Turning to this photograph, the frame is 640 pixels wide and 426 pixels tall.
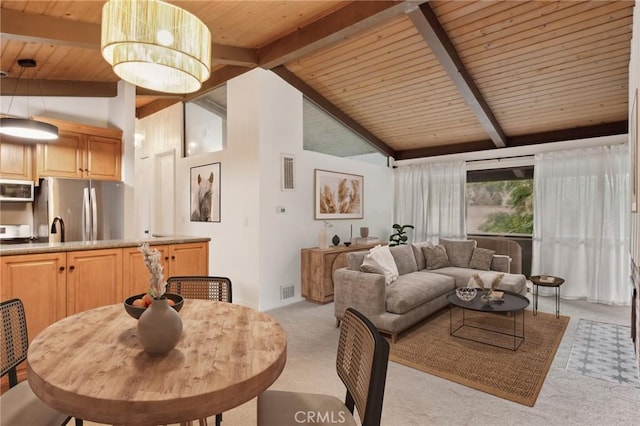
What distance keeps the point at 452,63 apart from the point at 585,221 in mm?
3147

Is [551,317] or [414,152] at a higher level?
[414,152]

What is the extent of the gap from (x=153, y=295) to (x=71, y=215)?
144 inches

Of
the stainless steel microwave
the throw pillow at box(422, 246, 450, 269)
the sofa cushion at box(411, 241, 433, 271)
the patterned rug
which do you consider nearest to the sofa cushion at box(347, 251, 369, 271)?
the sofa cushion at box(411, 241, 433, 271)

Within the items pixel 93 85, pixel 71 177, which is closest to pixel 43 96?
pixel 93 85

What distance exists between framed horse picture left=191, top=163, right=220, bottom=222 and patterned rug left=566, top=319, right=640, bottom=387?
4.34 metres

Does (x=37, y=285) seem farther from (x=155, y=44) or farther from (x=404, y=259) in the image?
(x=404, y=259)

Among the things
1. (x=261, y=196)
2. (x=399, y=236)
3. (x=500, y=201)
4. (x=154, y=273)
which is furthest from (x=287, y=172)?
(x=500, y=201)

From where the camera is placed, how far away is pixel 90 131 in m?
4.20

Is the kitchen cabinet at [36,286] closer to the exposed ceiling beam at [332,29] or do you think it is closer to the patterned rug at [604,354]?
the exposed ceiling beam at [332,29]

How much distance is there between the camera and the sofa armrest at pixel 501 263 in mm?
4723

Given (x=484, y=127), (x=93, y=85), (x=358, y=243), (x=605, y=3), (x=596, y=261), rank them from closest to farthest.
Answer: (x=605, y=3) < (x=93, y=85) < (x=596, y=261) < (x=484, y=127) < (x=358, y=243)

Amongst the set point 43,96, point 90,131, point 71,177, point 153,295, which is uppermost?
point 43,96

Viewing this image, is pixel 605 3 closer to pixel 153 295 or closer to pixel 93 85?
pixel 153 295

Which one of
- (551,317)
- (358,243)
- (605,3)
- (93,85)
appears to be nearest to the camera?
(605,3)
